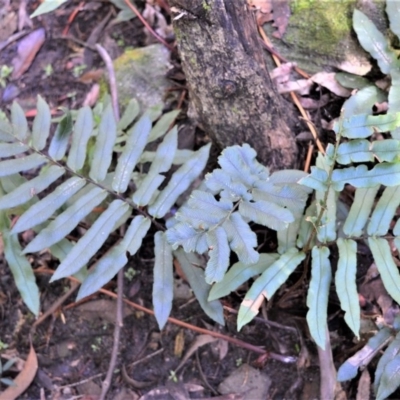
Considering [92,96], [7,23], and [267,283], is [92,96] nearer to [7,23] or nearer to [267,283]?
[7,23]

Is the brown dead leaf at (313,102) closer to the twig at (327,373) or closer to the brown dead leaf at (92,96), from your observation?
the twig at (327,373)

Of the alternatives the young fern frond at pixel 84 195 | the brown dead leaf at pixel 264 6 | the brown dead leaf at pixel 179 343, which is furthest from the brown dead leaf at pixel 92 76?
the brown dead leaf at pixel 179 343

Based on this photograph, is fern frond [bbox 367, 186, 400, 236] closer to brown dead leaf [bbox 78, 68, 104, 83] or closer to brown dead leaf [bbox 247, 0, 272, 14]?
brown dead leaf [bbox 247, 0, 272, 14]

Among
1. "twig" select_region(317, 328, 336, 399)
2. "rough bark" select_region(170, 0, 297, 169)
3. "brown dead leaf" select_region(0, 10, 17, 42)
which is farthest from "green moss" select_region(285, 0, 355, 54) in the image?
"brown dead leaf" select_region(0, 10, 17, 42)

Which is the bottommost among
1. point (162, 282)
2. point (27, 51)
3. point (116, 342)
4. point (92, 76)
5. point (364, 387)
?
point (364, 387)

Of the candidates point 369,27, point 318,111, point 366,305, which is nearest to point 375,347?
point 366,305

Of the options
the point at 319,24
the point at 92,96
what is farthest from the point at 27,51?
the point at 319,24
